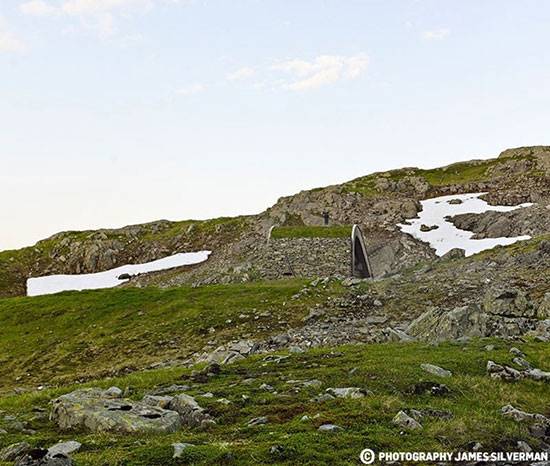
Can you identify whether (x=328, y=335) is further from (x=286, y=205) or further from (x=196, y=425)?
(x=286, y=205)

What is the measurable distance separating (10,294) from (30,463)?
3688 inches

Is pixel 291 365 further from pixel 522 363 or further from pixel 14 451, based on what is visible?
pixel 14 451

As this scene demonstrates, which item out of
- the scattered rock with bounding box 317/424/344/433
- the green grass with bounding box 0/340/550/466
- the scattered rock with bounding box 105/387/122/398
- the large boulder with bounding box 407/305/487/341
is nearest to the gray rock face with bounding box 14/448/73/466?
the green grass with bounding box 0/340/550/466

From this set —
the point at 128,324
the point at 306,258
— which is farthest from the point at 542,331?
the point at 306,258

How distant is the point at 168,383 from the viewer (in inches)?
704

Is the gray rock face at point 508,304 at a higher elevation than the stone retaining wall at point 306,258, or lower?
lower

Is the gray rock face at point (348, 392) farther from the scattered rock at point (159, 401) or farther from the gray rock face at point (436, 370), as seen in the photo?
the scattered rock at point (159, 401)

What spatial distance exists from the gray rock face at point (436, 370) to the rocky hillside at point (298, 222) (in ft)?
182

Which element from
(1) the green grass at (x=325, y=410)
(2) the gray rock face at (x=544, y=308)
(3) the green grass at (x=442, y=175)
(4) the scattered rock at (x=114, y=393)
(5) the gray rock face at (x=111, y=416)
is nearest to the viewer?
(1) the green grass at (x=325, y=410)

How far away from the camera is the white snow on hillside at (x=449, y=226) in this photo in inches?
2542

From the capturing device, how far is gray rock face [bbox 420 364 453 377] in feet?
54.7

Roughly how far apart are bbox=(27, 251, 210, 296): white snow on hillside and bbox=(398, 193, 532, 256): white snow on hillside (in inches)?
1459

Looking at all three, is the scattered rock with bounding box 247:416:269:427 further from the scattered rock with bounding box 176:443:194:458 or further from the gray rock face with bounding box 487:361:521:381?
the gray rock face with bounding box 487:361:521:381

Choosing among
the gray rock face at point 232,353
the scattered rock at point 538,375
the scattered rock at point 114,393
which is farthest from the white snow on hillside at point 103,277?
the scattered rock at point 538,375
